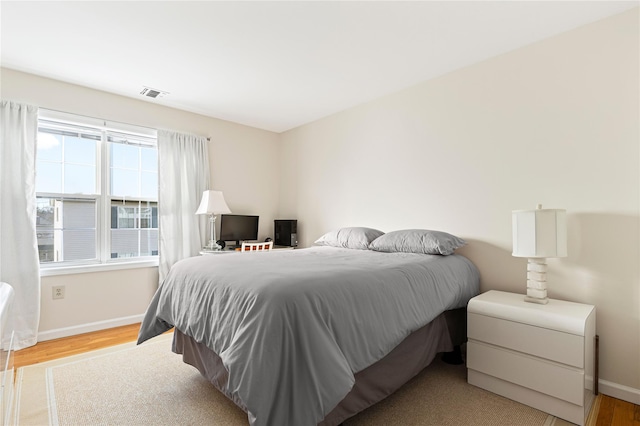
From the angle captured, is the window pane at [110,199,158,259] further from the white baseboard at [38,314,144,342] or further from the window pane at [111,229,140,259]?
the white baseboard at [38,314,144,342]

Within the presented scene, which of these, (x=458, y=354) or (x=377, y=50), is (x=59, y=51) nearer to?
(x=377, y=50)

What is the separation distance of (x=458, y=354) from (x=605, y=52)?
7.86 ft

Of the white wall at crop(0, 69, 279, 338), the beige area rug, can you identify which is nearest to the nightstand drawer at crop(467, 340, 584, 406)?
the beige area rug

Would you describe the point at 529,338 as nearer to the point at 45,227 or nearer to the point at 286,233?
the point at 286,233

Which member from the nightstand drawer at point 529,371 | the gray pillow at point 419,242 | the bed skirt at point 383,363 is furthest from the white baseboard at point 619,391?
the gray pillow at point 419,242

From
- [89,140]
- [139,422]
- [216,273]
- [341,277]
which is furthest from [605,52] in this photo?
[89,140]

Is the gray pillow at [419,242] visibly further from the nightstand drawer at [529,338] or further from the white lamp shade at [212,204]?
the white lamp shade at [212,204]

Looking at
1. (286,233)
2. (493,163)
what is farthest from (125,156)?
(493,163)

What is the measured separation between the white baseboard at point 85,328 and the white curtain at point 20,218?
12 centimetres

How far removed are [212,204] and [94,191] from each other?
1.22 meters

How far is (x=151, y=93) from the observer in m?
3.57

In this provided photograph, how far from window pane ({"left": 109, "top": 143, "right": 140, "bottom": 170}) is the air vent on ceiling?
64cm

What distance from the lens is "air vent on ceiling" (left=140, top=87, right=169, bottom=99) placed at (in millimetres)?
3470

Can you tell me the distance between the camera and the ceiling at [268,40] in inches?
85.0
